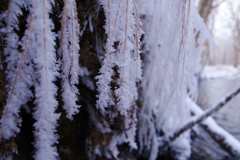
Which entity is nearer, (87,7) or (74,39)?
(74,39)

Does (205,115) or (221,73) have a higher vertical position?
(221,73)

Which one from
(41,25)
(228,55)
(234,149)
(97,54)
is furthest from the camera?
(228,55)

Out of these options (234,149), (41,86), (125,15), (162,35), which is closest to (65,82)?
(41,86)

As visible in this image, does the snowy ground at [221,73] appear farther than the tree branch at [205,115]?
Yes

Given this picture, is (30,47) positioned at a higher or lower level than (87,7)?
lower

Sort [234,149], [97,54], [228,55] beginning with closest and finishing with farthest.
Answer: [97,54]
[234,149]
[228,55]

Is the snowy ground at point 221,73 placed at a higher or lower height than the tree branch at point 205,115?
higher

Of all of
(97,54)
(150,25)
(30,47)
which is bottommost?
(30,47)

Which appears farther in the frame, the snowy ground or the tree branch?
the snowy ground

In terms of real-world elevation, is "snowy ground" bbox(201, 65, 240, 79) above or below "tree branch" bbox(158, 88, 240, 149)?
above

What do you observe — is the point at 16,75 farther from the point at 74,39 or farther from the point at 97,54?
the point at 97,54

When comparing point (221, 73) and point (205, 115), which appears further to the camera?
point (221, 73)
